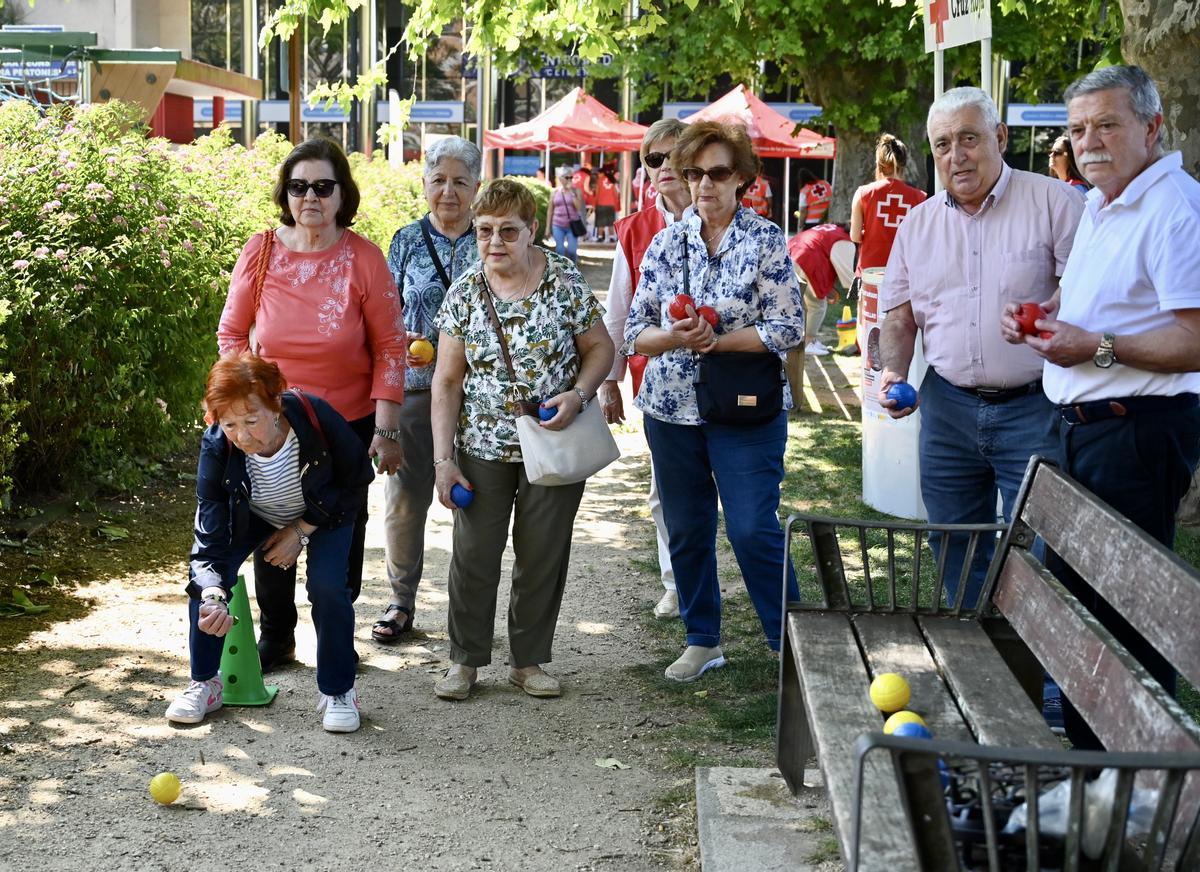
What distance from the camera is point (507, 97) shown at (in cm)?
4353

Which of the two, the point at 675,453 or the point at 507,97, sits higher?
the point at 507,97

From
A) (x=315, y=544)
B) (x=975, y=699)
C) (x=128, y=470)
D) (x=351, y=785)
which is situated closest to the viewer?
(x=975, y=699)

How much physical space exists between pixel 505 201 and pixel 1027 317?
1764 mm

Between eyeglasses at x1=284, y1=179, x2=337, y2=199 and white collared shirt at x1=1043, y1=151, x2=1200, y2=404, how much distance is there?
250cm

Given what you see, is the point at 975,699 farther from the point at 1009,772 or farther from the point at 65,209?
the point at 65,209

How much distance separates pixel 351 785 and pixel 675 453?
1586 millimetres

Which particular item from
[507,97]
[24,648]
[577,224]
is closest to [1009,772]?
[24,648]

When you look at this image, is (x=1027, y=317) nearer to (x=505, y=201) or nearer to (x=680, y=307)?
(x=680, y=307)

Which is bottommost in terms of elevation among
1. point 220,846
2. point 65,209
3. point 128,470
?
point 220,846

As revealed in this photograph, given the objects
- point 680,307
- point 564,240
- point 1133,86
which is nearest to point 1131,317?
point 1133,86

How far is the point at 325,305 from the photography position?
5.07 meters

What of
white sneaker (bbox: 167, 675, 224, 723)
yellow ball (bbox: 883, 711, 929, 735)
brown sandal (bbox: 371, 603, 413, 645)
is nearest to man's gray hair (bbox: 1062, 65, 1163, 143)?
yellow ball (bbox: 883, 711, 929, 735)

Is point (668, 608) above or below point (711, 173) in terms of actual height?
below

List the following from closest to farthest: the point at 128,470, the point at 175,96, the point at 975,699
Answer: the point at 975,699 < the point at 128,470 < the point at 175,96
